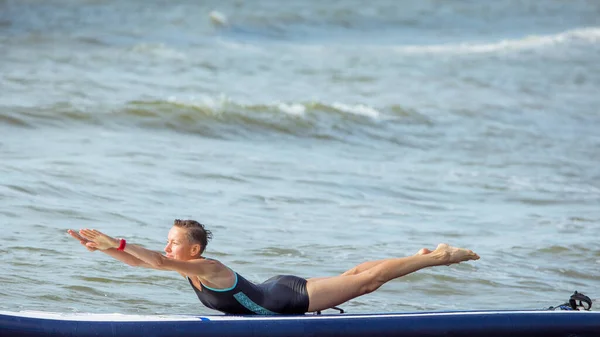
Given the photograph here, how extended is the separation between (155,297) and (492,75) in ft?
56.6

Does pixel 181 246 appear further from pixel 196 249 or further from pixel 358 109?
pixel 358 109

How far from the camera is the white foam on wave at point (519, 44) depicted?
27.7 metres

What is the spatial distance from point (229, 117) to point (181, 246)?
989 cm

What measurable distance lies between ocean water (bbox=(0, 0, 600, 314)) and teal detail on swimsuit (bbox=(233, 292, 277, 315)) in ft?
4.91

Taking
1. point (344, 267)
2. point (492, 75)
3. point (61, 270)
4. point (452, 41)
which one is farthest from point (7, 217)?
point (452, 41)

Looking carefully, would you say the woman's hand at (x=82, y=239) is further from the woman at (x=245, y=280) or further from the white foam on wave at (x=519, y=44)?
the white foam on wave at (x=519, y=44)

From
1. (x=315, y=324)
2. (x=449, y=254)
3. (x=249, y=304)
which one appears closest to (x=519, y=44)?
(x=449, y=254)

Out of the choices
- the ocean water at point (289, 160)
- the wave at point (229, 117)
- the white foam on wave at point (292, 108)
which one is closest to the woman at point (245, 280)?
the ocean water at point (289, 160)

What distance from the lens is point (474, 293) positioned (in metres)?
7.79

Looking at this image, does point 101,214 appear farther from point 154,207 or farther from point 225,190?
point 225,190

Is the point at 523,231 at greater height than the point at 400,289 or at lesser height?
greater

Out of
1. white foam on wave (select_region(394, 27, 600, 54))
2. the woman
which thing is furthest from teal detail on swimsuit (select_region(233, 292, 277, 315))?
white foam on wave (select_region(394, 27, 600, 54))

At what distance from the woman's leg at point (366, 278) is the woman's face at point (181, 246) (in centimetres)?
68

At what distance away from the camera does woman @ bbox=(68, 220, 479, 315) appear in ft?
17.3
